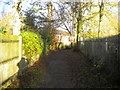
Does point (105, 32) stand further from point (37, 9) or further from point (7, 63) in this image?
point (7, 63)

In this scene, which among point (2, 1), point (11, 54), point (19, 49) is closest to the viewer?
point (11, 54)

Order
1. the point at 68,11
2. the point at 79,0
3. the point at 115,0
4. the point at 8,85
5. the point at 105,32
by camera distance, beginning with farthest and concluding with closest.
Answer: the point at 105,32
the point at 68,11
the point at 79,0
the point at 115,0
the point at 8,85

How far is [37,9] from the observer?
1983 centimetres

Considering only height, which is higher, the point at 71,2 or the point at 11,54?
the point at 71,2

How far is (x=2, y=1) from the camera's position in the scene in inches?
371

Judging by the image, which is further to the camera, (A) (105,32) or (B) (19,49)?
(A) (105,32)

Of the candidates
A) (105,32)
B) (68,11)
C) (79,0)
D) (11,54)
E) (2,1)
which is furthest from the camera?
(105,32)

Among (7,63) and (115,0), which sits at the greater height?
(115,0)

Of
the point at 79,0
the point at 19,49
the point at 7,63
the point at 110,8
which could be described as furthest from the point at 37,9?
the point at 7,63

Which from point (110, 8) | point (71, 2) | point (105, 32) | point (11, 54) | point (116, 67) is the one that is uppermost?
point (71, 2)

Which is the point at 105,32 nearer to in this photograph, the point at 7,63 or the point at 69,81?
the point at 69,81

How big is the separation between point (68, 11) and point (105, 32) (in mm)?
6575

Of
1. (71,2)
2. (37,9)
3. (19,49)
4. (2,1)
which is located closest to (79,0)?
(71,2)

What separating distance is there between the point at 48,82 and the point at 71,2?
1372cm
